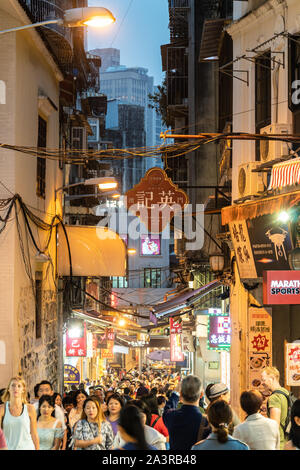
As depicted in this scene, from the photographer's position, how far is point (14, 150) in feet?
46.4

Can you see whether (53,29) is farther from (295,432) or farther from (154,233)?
(295,432)

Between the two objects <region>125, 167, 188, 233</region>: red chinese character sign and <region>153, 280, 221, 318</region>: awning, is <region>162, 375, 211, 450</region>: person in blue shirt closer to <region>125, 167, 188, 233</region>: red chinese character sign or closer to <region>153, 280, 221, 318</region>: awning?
<region>125, 167, 188, 233</region>: red chinese character sign

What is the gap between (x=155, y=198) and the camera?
18.1m

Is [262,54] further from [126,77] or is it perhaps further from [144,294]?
[126,77]

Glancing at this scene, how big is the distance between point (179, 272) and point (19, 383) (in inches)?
1059

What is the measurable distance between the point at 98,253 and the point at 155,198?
255 centimetres

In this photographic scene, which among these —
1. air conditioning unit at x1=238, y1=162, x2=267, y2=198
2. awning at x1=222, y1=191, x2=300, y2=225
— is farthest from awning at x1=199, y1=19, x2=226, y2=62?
awning at x1=222, y1=191, x2=300, y2=225

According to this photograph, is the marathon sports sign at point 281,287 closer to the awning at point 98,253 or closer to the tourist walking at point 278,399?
the tourist walking at point 278,399

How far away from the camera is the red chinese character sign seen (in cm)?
1803

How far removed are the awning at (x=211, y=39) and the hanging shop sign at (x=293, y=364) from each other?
39.9 feet

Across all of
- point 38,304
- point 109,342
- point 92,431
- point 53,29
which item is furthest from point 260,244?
point 109,342

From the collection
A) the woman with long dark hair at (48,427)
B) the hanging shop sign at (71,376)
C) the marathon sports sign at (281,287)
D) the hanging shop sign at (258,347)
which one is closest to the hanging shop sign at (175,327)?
the hanging shop sign at (71,376)

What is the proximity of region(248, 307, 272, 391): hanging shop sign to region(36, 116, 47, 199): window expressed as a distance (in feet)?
20.3
